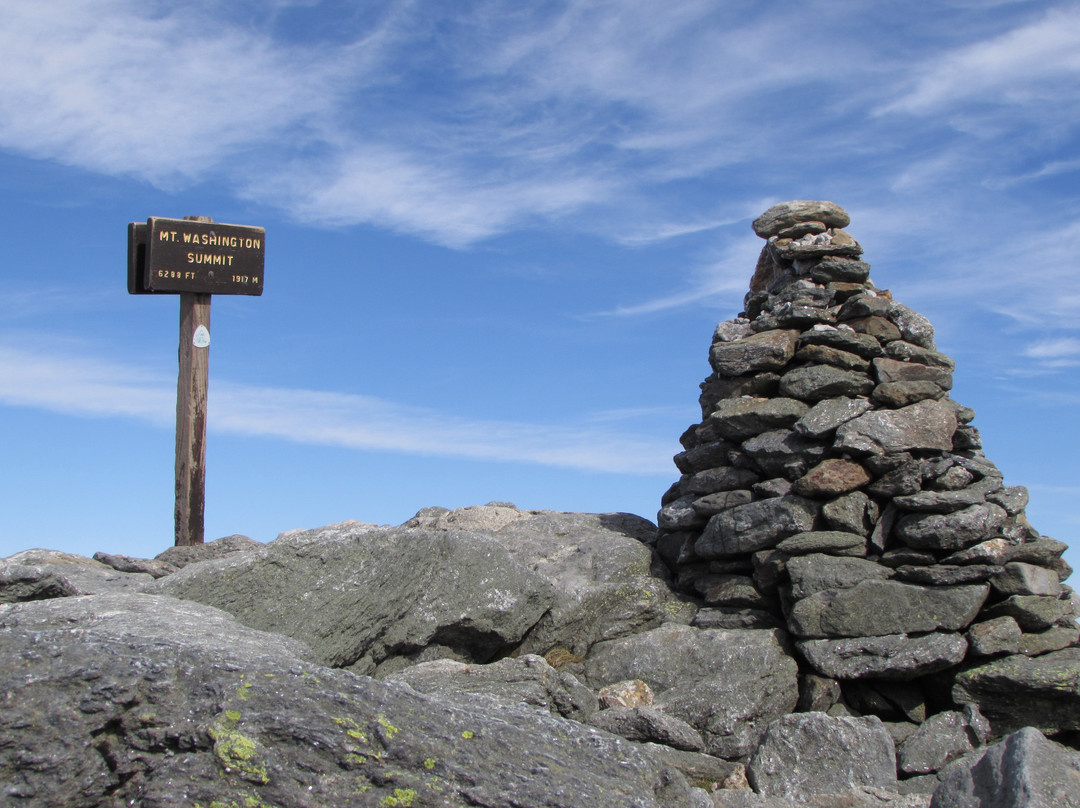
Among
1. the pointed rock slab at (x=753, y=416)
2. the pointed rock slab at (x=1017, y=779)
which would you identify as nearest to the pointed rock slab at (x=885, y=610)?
the pointed rock slab at (x=753, y=416)

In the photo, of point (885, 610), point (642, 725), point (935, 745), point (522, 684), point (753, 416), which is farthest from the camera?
point (753, 416)

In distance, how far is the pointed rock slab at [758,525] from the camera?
1138cm

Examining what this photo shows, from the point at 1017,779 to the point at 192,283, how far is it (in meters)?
11.4

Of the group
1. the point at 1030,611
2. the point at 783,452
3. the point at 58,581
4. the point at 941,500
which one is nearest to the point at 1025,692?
the point at 1030,611

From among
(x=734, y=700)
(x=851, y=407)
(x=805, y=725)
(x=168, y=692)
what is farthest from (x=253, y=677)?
(x=851, y=407)

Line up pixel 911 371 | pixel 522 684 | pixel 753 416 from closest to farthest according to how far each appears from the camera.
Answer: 1. pixel 522 684
2. pixel 753 416
3. pixel 911 371

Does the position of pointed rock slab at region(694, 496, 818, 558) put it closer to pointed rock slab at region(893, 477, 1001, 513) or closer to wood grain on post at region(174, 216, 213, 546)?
pointed rock slab at region(893, 477, 1001, 513)

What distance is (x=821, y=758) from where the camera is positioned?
8.90 m

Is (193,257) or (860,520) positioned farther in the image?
(193,257)

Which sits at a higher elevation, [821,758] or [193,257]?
[193,257]

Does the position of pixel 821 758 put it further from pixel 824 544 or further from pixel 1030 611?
pixel 1030 611

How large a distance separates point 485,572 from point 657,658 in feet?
6.85

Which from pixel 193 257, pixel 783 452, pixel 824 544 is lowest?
pixel 824 544

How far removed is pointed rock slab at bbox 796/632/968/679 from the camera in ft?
34.1
